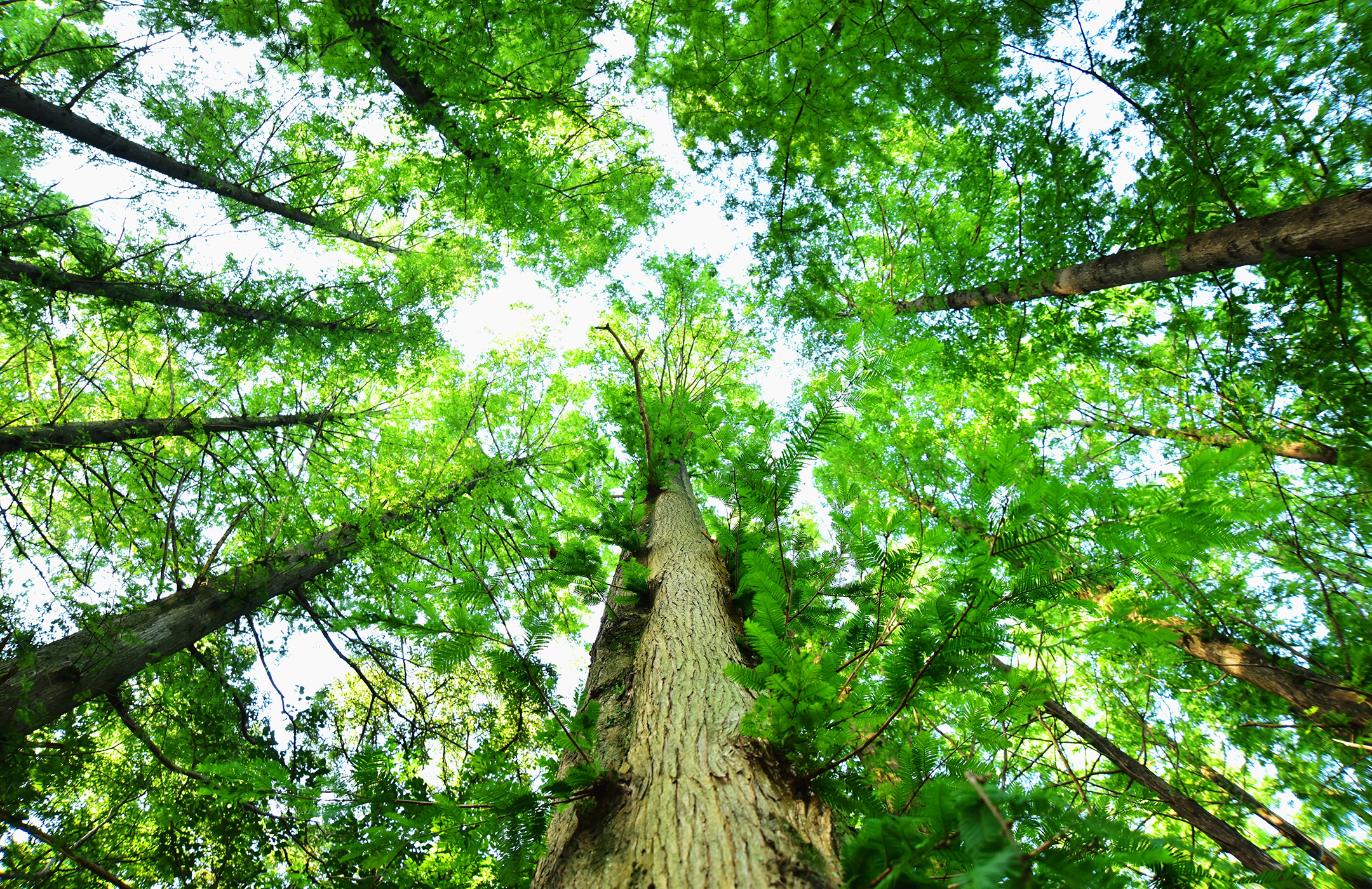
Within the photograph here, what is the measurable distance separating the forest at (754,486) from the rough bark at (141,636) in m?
0.03

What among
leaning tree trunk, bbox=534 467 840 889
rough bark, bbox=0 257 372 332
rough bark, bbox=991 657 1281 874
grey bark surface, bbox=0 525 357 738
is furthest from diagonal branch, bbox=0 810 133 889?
rough bark, bbox=0 257 372 332

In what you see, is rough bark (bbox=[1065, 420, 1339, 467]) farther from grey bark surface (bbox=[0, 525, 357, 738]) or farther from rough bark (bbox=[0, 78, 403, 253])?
rough bark (bbox=[0, 78, 403, 253])

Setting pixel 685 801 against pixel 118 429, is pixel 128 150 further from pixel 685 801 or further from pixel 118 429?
pixel 685 801

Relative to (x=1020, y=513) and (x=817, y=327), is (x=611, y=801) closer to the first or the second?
(x=1020, y=513)

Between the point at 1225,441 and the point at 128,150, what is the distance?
957cm

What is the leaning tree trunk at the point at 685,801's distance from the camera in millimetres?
1220

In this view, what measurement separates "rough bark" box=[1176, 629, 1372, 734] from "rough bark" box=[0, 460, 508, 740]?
6282 mm

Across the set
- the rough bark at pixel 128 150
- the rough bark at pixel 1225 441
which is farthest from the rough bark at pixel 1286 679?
the rough bark at pixel 128 150

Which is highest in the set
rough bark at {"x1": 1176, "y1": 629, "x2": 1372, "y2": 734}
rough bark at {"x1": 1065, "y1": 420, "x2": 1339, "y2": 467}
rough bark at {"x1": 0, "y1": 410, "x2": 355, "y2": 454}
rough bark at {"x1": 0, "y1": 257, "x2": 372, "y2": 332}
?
rough bark at {"x1": 0, "y1": 257, "x2": 372, "y2": 332}

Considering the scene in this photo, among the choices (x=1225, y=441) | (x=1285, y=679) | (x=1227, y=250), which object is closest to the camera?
(x=1227, y=250)

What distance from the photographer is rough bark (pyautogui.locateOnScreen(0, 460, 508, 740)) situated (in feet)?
8.75

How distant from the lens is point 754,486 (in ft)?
7.04

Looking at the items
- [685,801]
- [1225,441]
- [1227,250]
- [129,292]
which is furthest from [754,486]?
[129,292]

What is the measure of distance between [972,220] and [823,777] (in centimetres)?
521
